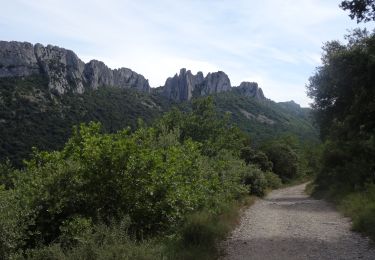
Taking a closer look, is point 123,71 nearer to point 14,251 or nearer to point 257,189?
point 257,189

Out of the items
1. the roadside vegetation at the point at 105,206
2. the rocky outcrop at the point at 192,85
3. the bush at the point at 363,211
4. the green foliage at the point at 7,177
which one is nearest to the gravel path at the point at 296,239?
the bush at the point at 363,211

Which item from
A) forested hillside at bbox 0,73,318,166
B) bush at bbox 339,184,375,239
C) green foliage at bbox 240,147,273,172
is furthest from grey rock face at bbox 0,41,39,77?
bush at bbox 339,184,375,239

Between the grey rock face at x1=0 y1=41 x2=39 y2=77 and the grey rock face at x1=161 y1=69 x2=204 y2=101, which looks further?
the grey rock face at x1=161 y1=69 x2=204 y2=101

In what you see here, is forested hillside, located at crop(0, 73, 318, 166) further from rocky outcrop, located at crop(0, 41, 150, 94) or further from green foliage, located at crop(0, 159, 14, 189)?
green foliage, located at crop(0, 159, 14, 189)

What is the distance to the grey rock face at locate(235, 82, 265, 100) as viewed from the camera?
158m

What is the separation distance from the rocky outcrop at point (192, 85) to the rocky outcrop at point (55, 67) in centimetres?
2115

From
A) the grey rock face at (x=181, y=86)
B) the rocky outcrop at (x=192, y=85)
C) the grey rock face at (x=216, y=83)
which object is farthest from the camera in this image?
the grey rock face at (x=216, y=83)

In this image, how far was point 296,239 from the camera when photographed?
12828 mm

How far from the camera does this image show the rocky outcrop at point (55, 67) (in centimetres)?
11325

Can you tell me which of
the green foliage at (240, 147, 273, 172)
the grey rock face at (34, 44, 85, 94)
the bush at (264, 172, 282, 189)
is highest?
the grey rock face at (34, 44, 85, 94)

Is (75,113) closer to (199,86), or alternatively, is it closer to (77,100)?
(77,100)

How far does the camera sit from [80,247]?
28.3ft

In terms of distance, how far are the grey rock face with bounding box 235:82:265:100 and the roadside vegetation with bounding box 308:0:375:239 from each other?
12399cm

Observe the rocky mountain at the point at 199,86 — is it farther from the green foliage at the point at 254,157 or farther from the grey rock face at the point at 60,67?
the green foliage at the point at 254,157
